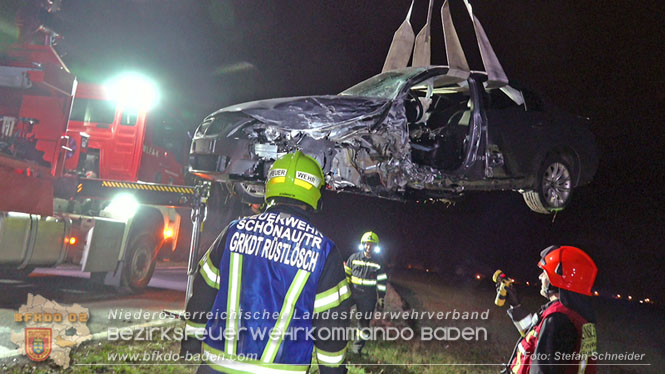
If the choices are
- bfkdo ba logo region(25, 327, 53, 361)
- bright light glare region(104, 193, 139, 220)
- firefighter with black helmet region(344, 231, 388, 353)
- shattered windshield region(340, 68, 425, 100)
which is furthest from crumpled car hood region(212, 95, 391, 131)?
bright light glare region(104, 193, 139, 220)

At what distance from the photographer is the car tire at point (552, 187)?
18.0ft

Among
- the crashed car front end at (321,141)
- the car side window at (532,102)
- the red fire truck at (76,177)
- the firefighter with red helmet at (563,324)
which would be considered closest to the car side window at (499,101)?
the car side window at (532,102)

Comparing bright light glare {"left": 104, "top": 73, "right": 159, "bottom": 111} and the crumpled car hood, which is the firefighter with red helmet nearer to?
the crumpled car hood

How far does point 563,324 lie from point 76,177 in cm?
756

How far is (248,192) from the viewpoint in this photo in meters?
5.72

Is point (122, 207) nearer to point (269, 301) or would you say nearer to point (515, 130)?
point (515, 130)

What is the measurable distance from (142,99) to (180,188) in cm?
192

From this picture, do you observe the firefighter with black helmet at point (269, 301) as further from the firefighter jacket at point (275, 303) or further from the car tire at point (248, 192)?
the car tire at point (248, 192)

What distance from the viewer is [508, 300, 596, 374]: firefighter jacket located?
8.94 feet

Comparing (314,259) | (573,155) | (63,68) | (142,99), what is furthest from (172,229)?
(314,259)

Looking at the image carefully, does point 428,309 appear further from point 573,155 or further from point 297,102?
point 297,102

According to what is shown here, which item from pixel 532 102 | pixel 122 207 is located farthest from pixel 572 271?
pixel 122 207

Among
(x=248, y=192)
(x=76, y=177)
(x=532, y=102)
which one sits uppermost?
(x=532, y=102)

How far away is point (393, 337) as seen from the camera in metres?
8.48
